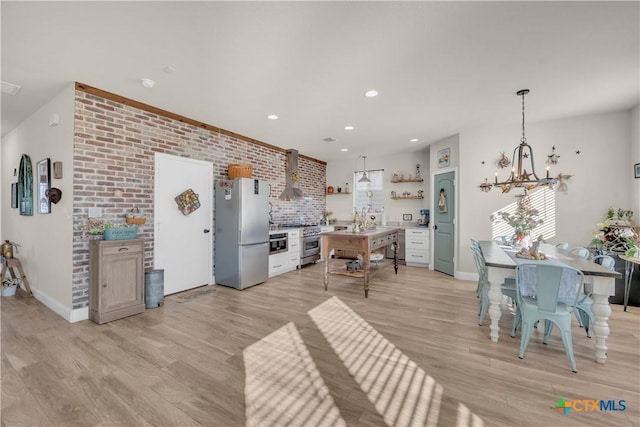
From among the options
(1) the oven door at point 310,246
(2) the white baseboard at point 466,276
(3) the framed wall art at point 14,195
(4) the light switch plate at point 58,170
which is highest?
(4) the light switch plate at point 58,170

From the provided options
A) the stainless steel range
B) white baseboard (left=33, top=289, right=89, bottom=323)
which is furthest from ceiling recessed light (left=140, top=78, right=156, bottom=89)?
the stainless steel range

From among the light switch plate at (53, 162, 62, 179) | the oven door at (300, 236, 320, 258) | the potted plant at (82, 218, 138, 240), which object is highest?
the light switch plate at (53, 162, 62, 179)

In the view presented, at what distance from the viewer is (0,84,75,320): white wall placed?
2988 millimetres

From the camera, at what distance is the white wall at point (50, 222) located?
118 inches

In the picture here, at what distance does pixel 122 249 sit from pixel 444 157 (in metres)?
5.55

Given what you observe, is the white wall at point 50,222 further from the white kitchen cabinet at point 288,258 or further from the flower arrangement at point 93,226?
the white kitchen cabinet at point 288,258

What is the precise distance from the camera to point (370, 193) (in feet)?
23.8

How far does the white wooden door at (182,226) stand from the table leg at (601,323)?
15.4 ft

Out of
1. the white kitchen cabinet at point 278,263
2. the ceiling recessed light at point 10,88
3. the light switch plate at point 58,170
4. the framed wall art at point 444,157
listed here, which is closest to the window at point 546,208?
the framed wall art at point 444,157

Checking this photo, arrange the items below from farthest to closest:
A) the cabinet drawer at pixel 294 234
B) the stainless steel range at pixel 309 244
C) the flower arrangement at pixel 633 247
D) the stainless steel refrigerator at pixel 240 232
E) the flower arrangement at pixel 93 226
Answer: the stainless steel range at pixel 309 244 → the cabinet drawer at pixel 294 234 → the stainless steel refrigerator at pixel 240 232 → the flower arrangement at pixel 633 247 → the flower arrangement at pixel 93 226

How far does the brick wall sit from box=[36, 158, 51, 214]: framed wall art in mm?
738

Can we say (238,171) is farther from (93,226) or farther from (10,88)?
(10,88)

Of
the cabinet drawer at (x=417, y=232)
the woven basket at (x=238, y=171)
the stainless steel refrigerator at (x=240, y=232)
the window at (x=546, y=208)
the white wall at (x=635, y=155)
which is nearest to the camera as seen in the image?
the white wall at (x=635, y=155)

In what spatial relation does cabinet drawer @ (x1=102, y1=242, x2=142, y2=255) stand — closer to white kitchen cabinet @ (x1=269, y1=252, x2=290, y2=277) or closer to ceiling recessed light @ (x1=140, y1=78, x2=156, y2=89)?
ceiling recessed light @ (x1=140, y1=78, x2=156, y2=89)
